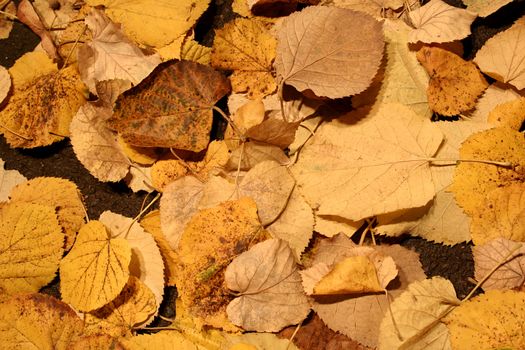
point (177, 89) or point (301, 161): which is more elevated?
point (177, 89)

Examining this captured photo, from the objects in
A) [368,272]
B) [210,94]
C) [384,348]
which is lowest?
[384,348]

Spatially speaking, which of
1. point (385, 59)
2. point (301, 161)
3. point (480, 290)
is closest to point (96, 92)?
point (301, 161)

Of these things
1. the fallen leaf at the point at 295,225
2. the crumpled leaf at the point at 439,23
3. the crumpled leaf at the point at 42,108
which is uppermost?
the crumpled leaf at the point at 439,23

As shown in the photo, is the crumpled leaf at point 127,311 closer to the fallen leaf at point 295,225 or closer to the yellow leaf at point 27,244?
the yellow leaf at point 27,244

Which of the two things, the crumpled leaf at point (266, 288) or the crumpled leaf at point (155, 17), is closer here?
the crumpled leaf at point (266, 288)

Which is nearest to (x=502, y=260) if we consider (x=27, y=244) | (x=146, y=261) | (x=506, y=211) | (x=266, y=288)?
(x=506, y=211)

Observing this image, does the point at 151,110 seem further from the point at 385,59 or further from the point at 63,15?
the point at 385,59

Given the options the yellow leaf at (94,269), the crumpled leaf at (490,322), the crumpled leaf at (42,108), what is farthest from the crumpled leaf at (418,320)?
the crumpled leaf at (42,108)
